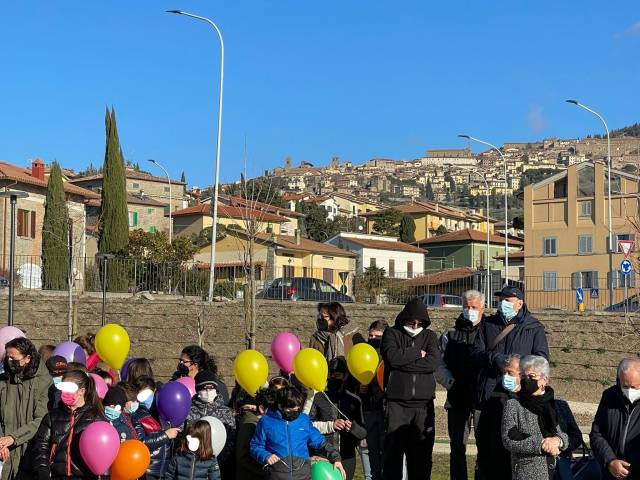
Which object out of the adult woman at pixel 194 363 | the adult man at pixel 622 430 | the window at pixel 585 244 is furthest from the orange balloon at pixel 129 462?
the window at pixel 585 244

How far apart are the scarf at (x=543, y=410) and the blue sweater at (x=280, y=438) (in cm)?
179

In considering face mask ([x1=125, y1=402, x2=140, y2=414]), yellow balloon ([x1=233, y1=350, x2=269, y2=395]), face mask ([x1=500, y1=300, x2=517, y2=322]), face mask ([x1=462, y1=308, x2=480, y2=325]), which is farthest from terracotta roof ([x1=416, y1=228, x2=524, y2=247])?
face mask ([x1=125, y1=402, x2=140, y2=414])

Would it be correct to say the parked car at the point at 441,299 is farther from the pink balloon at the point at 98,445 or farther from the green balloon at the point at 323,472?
the pink balloon at the point at 98,445

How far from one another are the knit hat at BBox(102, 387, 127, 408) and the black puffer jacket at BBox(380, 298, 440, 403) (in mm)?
2680

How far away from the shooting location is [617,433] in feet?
25.9

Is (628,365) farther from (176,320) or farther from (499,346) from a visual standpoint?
(176,320)

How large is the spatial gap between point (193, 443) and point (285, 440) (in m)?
0.86

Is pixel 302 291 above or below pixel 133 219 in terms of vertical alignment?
below

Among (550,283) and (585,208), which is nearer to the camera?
(550,283)

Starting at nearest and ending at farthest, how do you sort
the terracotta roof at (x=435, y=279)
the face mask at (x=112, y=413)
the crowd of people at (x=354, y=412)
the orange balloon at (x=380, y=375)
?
the crowd of people at (x=354, y=412) < the face mask at (x=112, y=413) < the orange balloon at (x=380, y=375) < the terracotta roof at (x=435, y=279)

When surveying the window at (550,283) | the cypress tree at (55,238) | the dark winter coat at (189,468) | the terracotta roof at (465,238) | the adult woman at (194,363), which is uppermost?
the terracotta roof at (465,238)

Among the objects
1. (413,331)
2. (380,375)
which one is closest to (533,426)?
(413,331)

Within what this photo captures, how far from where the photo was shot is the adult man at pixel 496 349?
8734 mm

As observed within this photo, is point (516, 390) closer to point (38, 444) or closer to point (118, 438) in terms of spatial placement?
point (118, 438)
